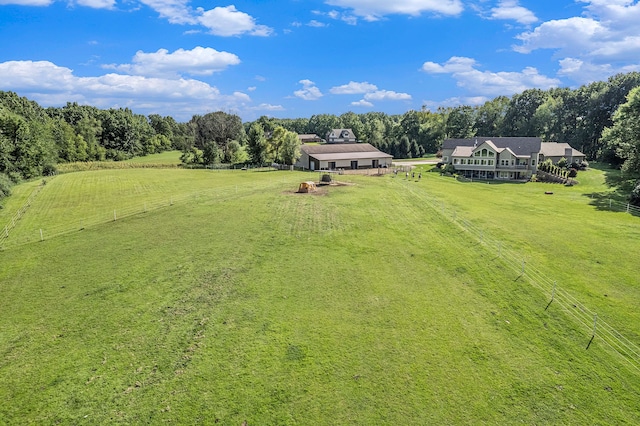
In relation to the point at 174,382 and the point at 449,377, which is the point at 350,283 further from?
the point at 174,382

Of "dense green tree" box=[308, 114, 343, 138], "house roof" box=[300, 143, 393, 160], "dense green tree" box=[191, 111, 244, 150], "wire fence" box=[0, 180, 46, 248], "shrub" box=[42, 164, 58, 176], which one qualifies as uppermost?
"dense green tree" box=[308, 114, 343, 138]

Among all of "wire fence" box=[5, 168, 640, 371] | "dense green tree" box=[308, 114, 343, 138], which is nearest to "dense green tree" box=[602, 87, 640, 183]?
"wire fence" box=[5, 168, 640, 371]

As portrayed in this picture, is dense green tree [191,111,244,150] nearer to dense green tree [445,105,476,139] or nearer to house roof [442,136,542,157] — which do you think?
dense green tree [445,105,476,139]

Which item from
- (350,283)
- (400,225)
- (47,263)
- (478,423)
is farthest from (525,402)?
(47,263)

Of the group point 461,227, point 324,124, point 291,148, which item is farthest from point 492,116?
point 461,227

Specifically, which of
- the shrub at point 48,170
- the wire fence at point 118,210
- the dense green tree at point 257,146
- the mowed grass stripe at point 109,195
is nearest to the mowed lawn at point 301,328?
the wire fence at point 118,210

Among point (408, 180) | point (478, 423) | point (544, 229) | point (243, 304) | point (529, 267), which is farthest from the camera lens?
point (408, 180)
